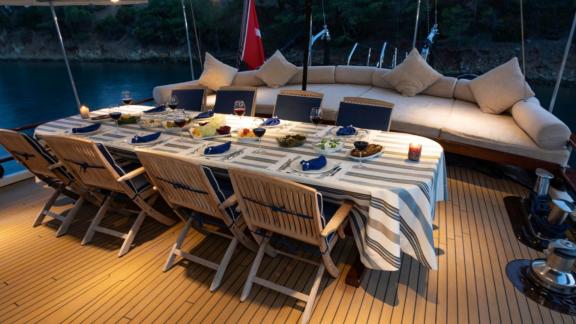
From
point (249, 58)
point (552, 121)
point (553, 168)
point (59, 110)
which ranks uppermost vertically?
point (249, 58)

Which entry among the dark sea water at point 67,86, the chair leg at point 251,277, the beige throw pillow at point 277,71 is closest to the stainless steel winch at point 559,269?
the chair leg at point 251,277

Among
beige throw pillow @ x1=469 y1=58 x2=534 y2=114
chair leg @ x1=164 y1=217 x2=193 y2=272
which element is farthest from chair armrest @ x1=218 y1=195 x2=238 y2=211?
beige throw pillow @ x1=469 y1=58 x2=534 y2=114

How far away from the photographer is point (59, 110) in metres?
18.4

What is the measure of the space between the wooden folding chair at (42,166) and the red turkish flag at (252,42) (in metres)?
3.71

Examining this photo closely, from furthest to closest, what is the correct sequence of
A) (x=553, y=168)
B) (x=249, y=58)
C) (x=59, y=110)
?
(x=59, y=110) < (x=249, y=58) < (x=553, y=168)

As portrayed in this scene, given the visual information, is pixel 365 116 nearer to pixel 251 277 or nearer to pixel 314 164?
pixel 314 164

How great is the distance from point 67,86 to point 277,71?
77.1 feet

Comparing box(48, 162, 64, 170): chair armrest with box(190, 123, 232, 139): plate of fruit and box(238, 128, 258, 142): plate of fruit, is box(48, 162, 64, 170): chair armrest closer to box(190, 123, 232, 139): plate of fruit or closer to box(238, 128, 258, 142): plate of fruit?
box(190, 123, 232, 139): plate of fruit

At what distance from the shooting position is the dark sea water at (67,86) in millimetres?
16906

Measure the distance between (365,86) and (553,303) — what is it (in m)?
3.61

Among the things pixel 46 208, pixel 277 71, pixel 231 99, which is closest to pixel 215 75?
pixel 277 71

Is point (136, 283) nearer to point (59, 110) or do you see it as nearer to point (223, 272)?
point (223, 272)

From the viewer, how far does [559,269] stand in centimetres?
175

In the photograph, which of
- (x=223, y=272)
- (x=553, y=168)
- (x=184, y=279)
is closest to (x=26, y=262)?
(x=184, y=279)
